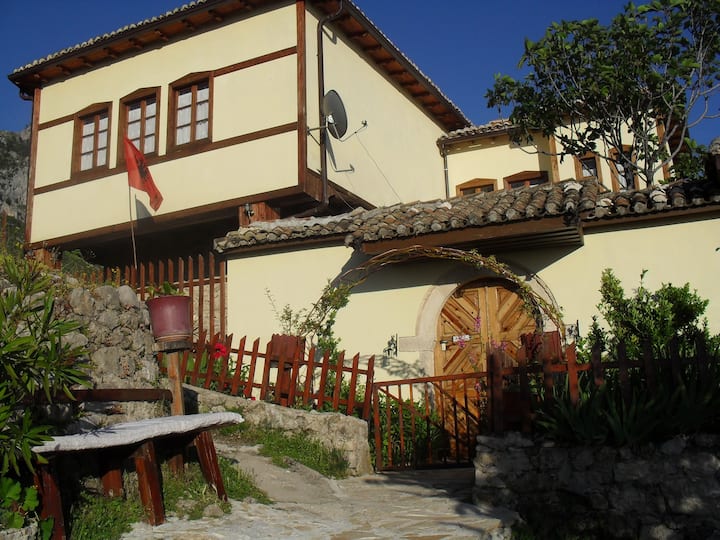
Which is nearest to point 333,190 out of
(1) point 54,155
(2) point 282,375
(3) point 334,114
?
(3) point 334,114

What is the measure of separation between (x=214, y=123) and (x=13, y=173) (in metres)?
28.7

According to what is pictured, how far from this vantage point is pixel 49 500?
3732 millimetres

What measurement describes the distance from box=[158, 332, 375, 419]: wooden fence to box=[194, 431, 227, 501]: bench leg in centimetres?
252

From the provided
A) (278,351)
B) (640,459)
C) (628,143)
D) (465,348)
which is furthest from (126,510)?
(628,143)

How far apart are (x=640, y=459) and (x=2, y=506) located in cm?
406

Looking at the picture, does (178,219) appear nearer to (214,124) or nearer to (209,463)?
(214,124)

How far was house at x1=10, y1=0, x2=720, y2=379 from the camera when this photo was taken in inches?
349

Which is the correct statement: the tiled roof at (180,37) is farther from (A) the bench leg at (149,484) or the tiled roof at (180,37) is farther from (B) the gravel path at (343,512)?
(A) the bench leg at (149,484)

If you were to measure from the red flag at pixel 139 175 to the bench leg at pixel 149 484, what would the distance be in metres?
8.32

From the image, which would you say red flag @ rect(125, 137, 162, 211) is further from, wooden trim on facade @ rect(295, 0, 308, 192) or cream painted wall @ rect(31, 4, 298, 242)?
wooden trim on facade @ rect(295, 0, 308, 192)

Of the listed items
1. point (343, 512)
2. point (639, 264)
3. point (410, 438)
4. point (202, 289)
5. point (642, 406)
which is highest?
point (202, 289)

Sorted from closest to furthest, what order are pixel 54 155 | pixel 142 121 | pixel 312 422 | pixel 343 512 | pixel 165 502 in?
pixel 165 502, pixel 343 512, pixel 312 422, pixel 142 121, pixel 54 155

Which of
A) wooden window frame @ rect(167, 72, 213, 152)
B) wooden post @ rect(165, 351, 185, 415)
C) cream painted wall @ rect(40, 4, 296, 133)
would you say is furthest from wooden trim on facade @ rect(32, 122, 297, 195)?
wooden post @ rect(165, 351, 185, 415)

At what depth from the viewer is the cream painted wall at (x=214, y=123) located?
39.6 feet
